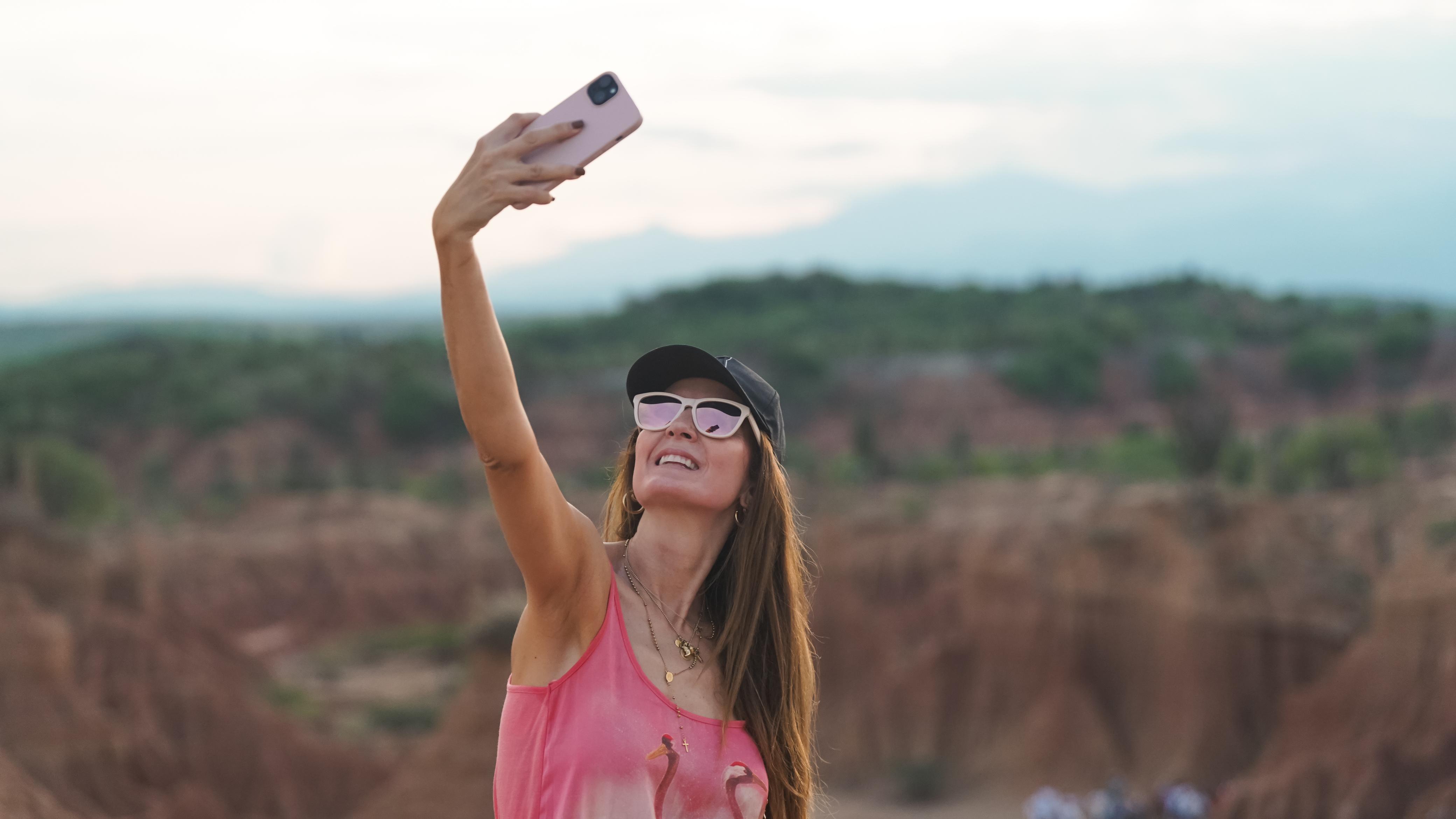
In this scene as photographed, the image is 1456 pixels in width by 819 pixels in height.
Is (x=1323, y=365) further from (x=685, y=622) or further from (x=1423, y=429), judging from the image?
(x=685, y=622)

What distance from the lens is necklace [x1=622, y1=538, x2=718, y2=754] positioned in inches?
92.6

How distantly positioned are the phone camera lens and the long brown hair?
0.76 meters

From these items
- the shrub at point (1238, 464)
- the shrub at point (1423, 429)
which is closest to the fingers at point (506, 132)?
the shrub at point (1238, 464)

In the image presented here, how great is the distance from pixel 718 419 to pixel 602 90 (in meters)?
0.70

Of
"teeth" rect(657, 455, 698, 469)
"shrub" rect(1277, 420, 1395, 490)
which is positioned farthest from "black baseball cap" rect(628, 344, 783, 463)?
"shrub" rect(1277, 420, 1395, 490)

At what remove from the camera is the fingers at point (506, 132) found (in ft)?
6.68

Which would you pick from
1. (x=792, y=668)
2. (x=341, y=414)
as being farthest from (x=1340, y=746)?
(x=341, y=414)

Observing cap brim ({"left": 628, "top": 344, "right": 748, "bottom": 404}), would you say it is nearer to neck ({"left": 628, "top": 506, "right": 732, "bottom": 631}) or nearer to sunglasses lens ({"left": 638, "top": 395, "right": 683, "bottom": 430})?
sunglasses lens ({"left": 638, "top": 395, "right": 683, "bottom": 430})

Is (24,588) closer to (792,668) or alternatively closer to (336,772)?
(336,772)

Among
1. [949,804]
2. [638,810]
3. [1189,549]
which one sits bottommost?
[949,804]

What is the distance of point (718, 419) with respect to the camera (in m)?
2.52

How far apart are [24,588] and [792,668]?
51.8 ft

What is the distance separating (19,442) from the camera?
3438 cm

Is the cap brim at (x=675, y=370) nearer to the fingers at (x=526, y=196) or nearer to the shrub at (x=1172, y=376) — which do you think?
the fingers at (x=526, y=196)
